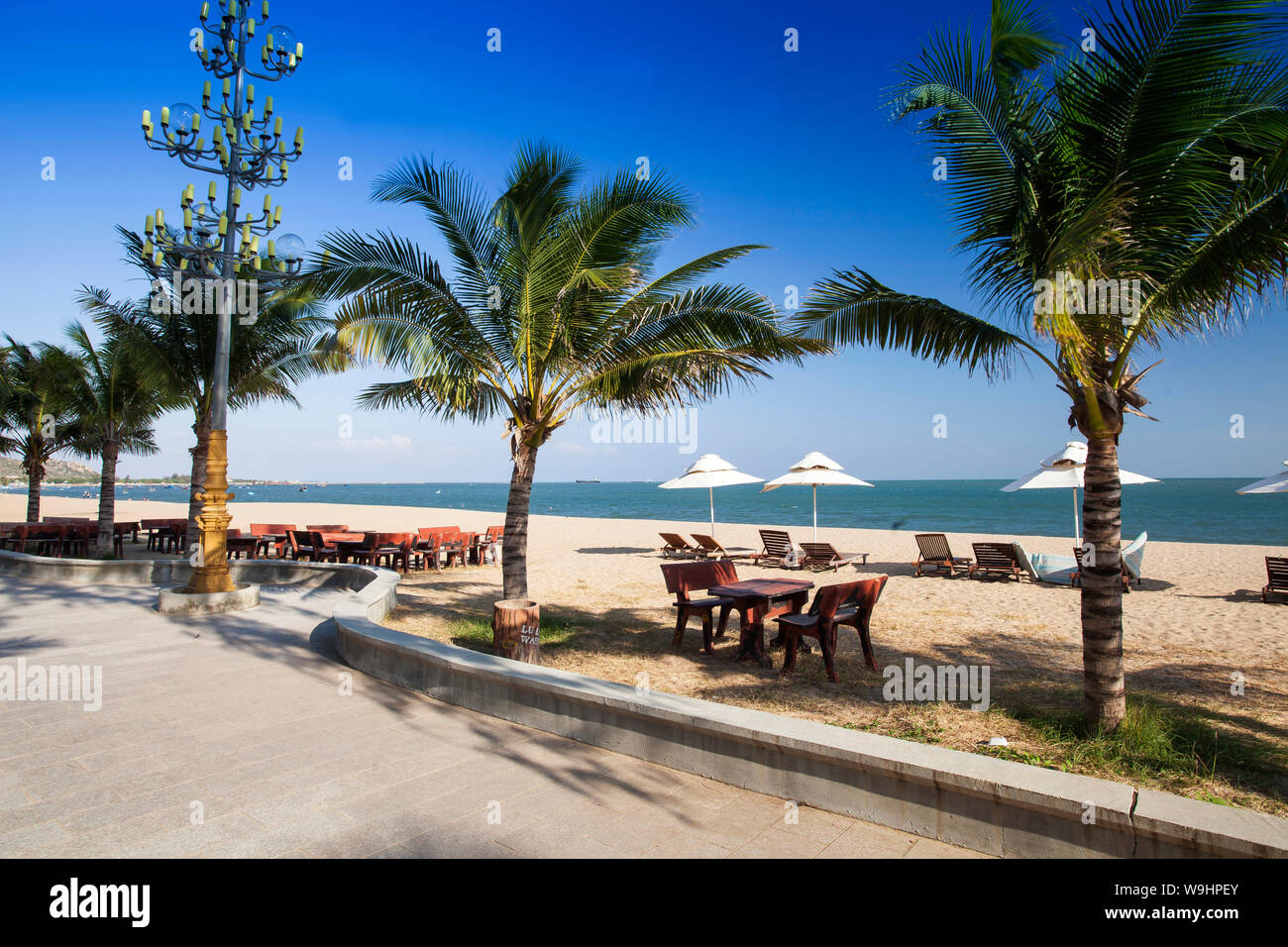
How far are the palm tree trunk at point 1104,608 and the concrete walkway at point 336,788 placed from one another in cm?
228

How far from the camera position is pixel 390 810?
10.8 ft

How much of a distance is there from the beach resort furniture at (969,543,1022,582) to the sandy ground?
368mm

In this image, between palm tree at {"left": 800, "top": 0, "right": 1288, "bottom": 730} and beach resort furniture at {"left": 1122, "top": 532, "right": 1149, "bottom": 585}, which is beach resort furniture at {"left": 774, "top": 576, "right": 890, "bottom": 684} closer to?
palm tree at {"left": 800, "top": 0, "right": 1288, "bottom": 730}

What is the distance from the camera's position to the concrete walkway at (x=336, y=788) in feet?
9.81

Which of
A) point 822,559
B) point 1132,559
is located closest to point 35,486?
point 822,559

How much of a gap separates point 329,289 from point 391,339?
0.85 m

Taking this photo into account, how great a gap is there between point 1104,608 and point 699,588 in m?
4.23

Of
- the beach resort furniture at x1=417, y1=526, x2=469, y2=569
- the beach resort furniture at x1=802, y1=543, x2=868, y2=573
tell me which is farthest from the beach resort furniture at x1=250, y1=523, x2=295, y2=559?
the beach resort furniture at x1=802, y1=543, x2=868, y2=573

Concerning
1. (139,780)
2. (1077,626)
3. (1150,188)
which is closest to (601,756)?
(139,780)

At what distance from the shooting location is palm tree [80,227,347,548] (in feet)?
38.0

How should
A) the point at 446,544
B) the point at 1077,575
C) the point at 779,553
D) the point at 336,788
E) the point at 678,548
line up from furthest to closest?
the point at 678,548 → the point at 779,553 → the point at 446,544 → the point at 1077,575 → the point at 336,788

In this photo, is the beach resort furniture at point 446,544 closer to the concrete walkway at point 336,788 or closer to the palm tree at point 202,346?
the palm tree at point 202,346

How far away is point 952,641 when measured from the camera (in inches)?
324

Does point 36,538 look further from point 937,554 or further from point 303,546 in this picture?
point 937,554
